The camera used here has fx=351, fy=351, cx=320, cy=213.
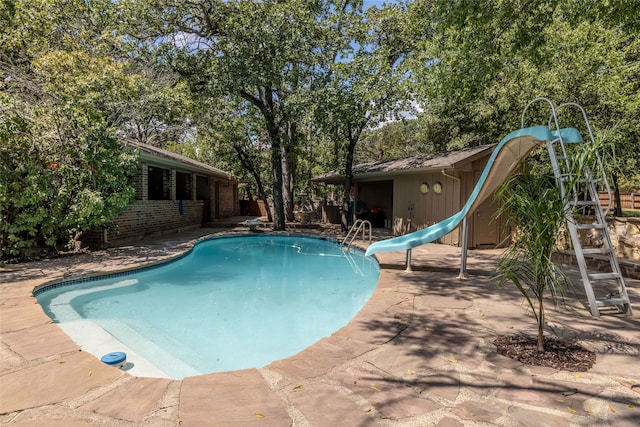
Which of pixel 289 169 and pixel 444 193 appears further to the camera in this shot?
pixel 289 169

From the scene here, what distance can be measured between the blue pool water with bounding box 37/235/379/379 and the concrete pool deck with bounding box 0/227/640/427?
132 cm

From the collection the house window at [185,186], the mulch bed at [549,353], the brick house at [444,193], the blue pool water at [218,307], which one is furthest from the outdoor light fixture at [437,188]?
the house window at [185,186]

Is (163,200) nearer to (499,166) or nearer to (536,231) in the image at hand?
(499,166)

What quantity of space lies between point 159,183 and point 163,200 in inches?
73.4

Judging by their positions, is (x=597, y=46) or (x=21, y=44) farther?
(x=21, y=44)

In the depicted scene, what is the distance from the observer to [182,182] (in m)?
16.6

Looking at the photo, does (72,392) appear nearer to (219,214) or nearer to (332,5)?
(332,5)

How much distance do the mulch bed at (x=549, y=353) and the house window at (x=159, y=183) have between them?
1367 cm

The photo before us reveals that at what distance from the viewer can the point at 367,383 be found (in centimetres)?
258

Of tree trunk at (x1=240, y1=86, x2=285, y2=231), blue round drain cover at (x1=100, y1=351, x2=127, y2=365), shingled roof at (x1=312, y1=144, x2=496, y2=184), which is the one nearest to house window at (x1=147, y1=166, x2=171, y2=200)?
tree trunk at (x1=240, y1=86, x2=285, y2=231)

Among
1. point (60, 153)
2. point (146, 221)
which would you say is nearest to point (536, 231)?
point (60, 153)

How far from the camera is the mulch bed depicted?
2.85 m

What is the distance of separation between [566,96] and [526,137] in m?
7.24

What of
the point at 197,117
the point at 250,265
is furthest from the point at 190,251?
the point at 197,117
